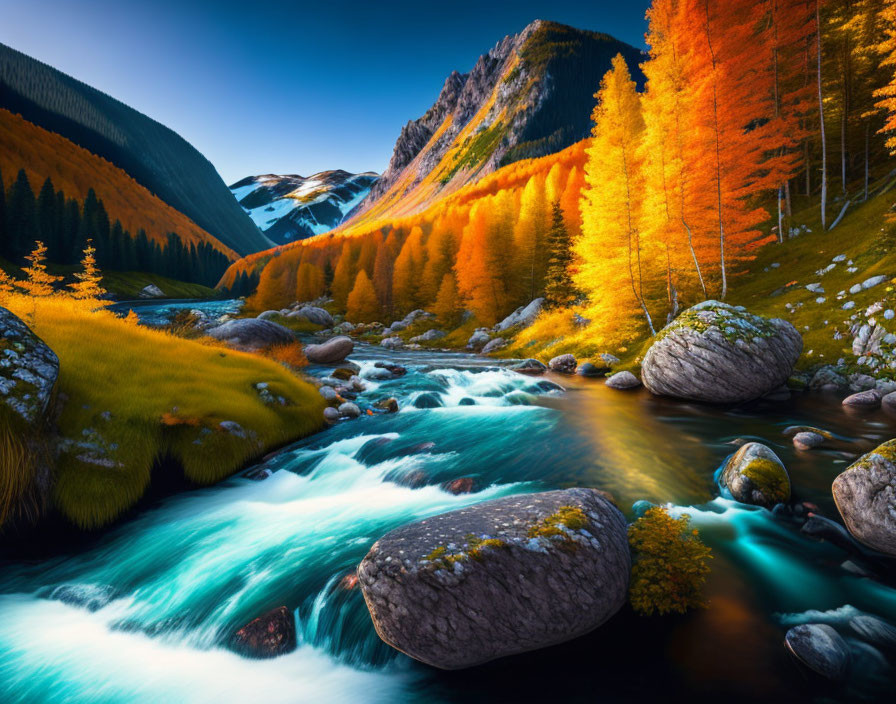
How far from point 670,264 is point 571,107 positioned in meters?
218

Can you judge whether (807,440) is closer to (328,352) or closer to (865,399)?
(865,399)

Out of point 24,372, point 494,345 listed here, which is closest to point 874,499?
point 24,372

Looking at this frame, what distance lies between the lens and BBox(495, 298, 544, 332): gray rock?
1558 inches

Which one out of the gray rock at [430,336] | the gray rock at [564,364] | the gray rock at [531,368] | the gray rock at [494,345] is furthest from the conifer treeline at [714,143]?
the gray rock at [430,336]

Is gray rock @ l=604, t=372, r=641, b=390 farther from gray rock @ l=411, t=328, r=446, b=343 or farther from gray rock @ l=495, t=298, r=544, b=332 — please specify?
gray rock @ l=411, t=328, r=446, b=343

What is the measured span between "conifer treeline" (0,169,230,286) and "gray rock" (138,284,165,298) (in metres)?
8.45

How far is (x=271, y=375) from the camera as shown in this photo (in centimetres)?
1600

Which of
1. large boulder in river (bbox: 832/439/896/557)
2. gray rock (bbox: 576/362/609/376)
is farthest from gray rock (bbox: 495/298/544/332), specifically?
large boulder in river (bbox: 832/439/896/557)

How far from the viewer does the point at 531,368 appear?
2612 centimetres

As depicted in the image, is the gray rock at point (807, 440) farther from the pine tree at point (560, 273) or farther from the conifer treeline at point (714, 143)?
the pine tree at point (560, 273)

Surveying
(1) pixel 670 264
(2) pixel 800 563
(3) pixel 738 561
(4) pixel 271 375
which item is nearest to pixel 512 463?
(3) pixel 738 561

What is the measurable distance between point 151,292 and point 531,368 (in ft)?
391

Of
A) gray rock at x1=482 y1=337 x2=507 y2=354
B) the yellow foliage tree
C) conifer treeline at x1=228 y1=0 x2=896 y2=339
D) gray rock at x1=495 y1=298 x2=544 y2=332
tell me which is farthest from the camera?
gray rock at x1=495 y1=298 x2=544 y2=332

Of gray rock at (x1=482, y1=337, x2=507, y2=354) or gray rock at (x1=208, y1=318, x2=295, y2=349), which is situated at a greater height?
gray rock at (x1=208, y1=318, x2=295, y2=349)
